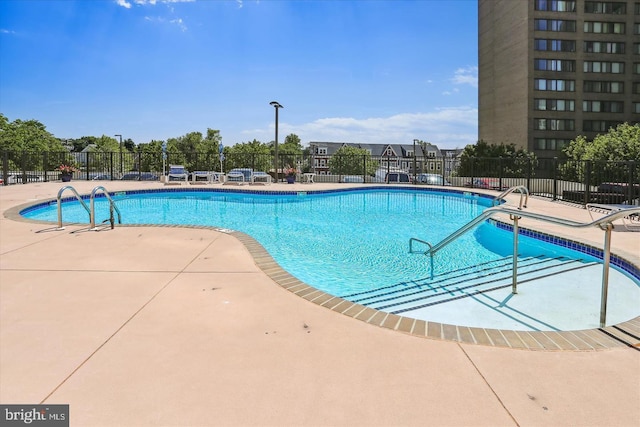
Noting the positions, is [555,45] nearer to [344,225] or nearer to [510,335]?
[344,225]

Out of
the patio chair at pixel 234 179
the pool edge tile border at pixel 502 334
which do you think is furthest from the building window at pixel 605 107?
the pool edge tile border at pixel 502 334

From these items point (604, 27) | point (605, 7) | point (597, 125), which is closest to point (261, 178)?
point (597, 125)

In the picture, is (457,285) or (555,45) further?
(555,45)

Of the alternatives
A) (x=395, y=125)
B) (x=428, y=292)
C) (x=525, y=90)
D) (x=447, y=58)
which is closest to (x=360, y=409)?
Answer: (x=428, y=292)

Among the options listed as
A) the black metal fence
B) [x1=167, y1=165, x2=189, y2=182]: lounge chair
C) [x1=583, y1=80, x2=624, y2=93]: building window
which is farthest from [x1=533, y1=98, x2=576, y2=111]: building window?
[x1=167, y1=165, x2=189, y2=182]: lounge chair

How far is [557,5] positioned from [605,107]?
1459 centimetres

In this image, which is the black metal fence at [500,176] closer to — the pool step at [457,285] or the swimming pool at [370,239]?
the swimming pool at [370,239]

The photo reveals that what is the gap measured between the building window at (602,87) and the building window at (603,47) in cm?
392

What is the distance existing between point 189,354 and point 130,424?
0.77m

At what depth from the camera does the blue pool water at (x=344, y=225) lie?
660 centimetres

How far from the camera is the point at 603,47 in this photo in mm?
50125

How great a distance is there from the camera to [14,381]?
2.37m

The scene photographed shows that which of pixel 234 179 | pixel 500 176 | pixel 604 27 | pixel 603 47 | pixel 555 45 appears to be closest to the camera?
pixel 500 176

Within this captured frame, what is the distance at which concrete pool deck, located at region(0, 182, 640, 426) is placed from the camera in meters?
2.08
